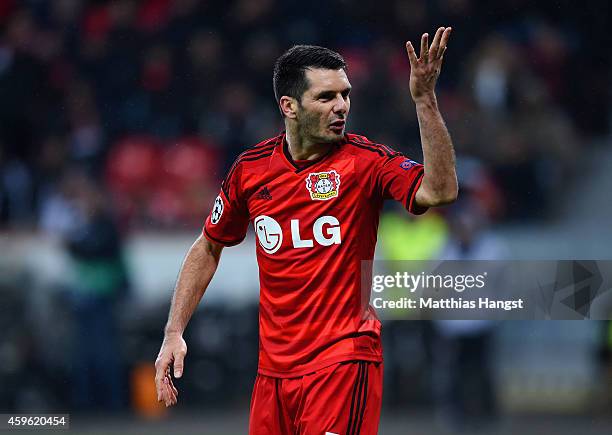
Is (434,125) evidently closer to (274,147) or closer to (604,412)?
(274,147)

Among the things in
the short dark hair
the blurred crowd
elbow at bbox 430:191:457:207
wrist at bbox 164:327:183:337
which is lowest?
wrist at bbox 164:327:183:337

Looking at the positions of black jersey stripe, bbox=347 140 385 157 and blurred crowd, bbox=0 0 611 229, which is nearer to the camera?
black jersey stripe, bbox=347 140 385 157

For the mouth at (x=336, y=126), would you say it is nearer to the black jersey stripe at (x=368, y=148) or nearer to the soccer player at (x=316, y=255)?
the soccer player at (x=316, y=255)

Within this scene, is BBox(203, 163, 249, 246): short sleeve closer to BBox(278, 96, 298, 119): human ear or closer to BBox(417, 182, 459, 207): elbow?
BBox(278, 96, 298, 119): human ear

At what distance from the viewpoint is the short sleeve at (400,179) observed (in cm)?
408

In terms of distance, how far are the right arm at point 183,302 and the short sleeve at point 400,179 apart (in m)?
0.95

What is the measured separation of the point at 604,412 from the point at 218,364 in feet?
11.0

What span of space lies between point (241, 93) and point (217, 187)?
113 cm

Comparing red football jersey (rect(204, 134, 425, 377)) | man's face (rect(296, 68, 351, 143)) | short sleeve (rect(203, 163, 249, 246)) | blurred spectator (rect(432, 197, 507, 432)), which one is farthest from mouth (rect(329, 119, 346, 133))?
blurred spectator (rect(432, 197, 507, 432))

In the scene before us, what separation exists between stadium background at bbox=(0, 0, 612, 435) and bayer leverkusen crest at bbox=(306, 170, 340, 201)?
477 centimetres

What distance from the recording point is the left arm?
3.85 meters

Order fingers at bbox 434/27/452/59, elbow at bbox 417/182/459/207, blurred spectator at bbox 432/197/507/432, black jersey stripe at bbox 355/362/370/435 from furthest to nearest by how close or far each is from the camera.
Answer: blurred spectator at bbox 432/197/507/432
black jersey stripe at bbox 355/362/370/435
elbow at bbox 417/182/459/207
fingers at bbox 434/27/452/59

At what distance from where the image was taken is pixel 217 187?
9.86m

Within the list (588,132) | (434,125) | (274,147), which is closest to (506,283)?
(588,132)
